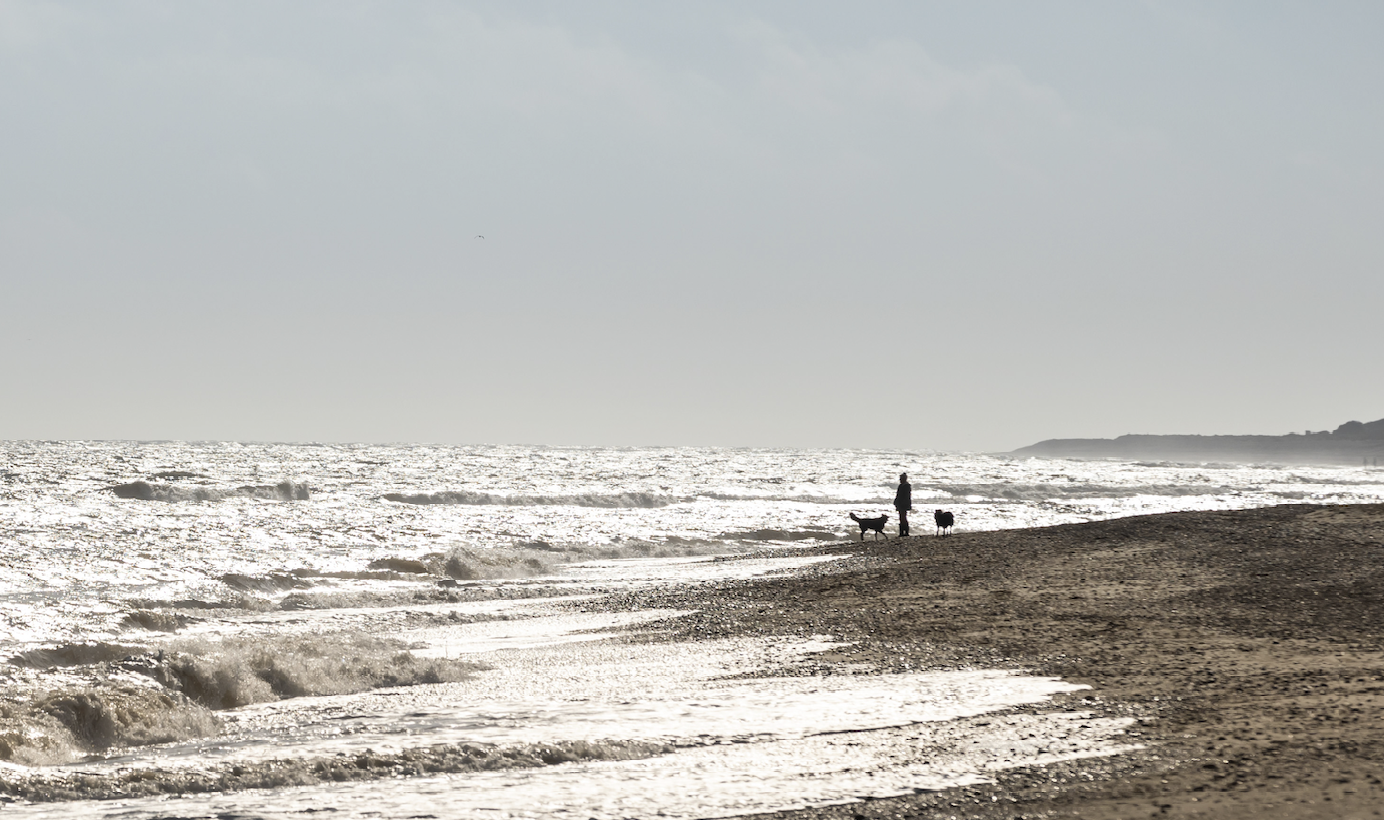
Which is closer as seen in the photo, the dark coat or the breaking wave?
the breaking wave

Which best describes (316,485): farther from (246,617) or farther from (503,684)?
(503,684)

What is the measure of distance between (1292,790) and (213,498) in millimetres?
42937

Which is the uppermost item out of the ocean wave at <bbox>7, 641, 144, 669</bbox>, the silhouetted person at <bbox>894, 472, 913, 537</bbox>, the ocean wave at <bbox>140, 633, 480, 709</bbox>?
the silhouetted person at <bbox>894, 472, 913, 537</bbox>

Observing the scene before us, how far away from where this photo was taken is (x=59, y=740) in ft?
27.1

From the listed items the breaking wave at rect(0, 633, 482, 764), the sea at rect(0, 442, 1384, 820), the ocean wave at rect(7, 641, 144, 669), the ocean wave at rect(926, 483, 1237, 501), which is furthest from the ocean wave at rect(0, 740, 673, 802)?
the ocean wave at rect(926, 483, 1237, 501)

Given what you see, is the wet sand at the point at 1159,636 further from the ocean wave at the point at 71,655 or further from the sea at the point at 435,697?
the ocean wave at the point at 71,655

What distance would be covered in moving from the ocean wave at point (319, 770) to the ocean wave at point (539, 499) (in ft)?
124

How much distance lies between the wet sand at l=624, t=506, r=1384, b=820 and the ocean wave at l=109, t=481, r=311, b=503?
95.5 feet

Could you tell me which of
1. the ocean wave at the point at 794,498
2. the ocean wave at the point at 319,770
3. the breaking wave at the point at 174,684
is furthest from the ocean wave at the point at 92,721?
the ocean wave at the point at 794,498

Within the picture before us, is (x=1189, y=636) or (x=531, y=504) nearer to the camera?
(x=1189, y=636)

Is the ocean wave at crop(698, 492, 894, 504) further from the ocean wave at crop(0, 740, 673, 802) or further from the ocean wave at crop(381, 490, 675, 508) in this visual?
the ocean wave at crop(0, 740, 673, 802)

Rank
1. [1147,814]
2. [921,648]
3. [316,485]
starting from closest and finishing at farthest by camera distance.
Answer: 1. [1147,814]
2. [921,648]
3. [316,485]

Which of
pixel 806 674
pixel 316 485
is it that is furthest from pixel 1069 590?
pixel 316 485

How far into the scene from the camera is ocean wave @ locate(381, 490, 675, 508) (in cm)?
4522
